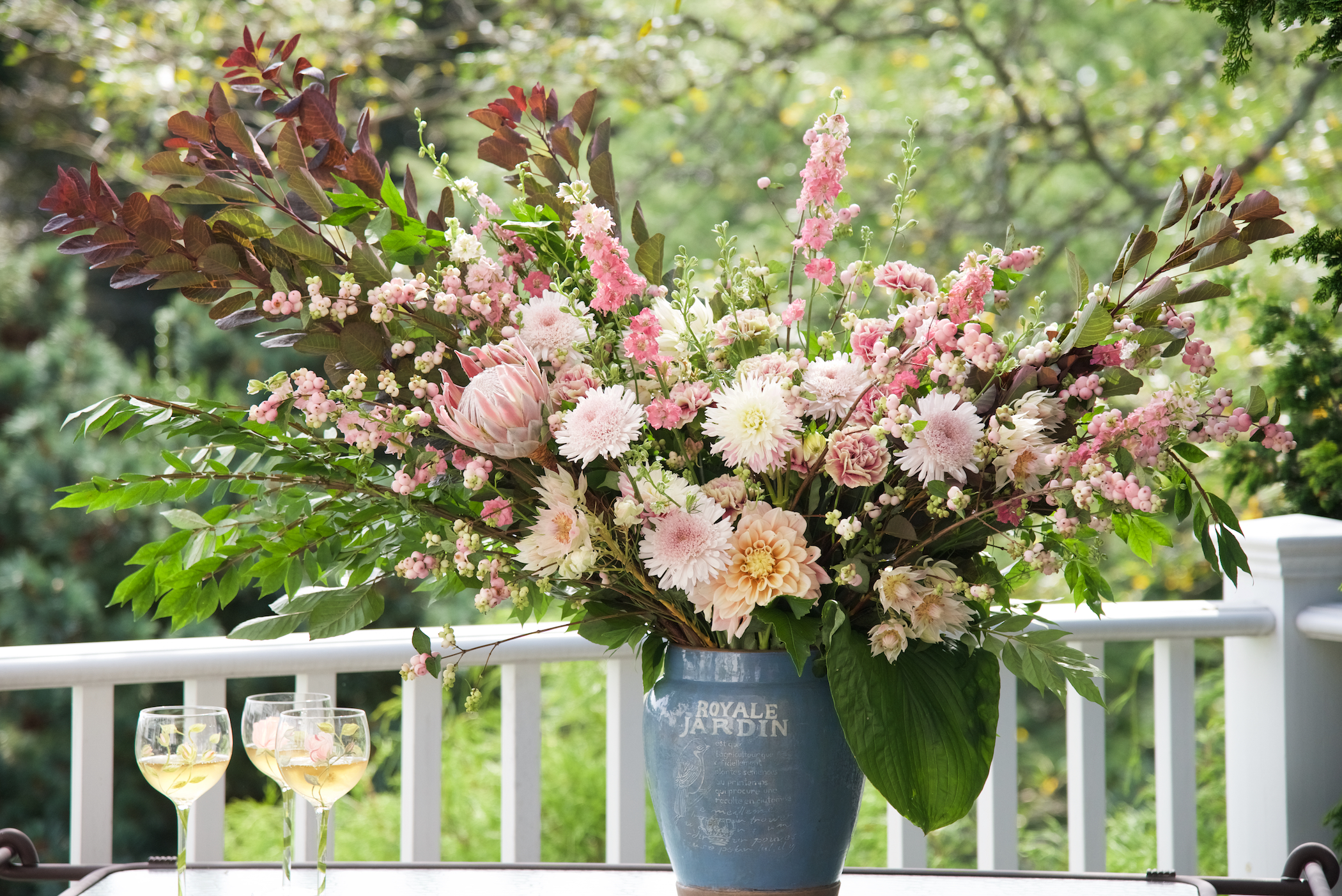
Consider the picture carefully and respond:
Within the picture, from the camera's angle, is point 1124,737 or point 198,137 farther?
point 1124,737

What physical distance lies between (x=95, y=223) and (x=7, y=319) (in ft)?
10.2

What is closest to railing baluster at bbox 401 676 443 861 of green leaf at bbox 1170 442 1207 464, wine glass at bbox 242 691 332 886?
wine glass at bbox 242 691 332 886

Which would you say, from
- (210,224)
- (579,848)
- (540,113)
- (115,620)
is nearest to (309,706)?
(210,224)

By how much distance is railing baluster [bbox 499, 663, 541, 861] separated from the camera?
1446 mm

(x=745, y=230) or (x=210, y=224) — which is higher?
(x=745, y=230)

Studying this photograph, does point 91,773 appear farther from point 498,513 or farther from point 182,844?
point 498,513

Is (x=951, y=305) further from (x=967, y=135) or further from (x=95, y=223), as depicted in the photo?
(x=967, y=135)

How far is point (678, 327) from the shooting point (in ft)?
2.86

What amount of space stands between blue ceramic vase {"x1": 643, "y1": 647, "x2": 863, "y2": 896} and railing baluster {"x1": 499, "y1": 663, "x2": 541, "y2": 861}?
1.90ft

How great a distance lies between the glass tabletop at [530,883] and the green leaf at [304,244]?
0.56 meters

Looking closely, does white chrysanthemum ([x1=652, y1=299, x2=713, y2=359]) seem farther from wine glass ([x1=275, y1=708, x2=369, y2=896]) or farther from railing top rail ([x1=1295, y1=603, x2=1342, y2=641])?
railing top rail ([x1=1295, y1=603, x2=1342, y2=641])

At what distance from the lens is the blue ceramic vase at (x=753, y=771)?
33.7 inches

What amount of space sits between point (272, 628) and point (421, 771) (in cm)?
57

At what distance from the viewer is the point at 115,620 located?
3.34m
